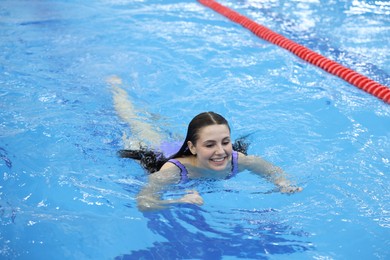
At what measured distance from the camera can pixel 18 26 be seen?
8156mm

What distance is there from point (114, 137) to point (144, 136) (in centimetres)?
30

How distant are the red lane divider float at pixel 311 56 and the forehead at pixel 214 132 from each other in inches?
121

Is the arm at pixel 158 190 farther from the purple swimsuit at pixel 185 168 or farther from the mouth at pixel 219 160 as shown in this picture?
the mouth at pixel 219 160

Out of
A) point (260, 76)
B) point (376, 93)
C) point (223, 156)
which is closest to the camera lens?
point (223, 156)

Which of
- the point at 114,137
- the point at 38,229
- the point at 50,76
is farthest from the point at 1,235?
the point at 50,76

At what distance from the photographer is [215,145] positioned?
3.68 meters

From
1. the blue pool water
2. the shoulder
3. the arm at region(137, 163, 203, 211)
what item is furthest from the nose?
the blue pool water

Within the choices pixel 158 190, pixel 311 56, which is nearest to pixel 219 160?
pixel 158 190

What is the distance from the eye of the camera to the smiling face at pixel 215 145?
3.66 m

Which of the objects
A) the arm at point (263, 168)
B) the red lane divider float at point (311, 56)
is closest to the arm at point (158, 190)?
the arm at point (263, 168)

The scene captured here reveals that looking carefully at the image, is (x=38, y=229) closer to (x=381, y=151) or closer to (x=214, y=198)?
(x=214, y=198)

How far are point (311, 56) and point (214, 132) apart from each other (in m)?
3.99

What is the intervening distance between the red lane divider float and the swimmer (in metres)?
2.44

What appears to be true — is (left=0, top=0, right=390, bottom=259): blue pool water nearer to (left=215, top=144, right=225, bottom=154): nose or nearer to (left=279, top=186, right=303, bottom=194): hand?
(left=279, top=186, right=303, bottom=194): hand
